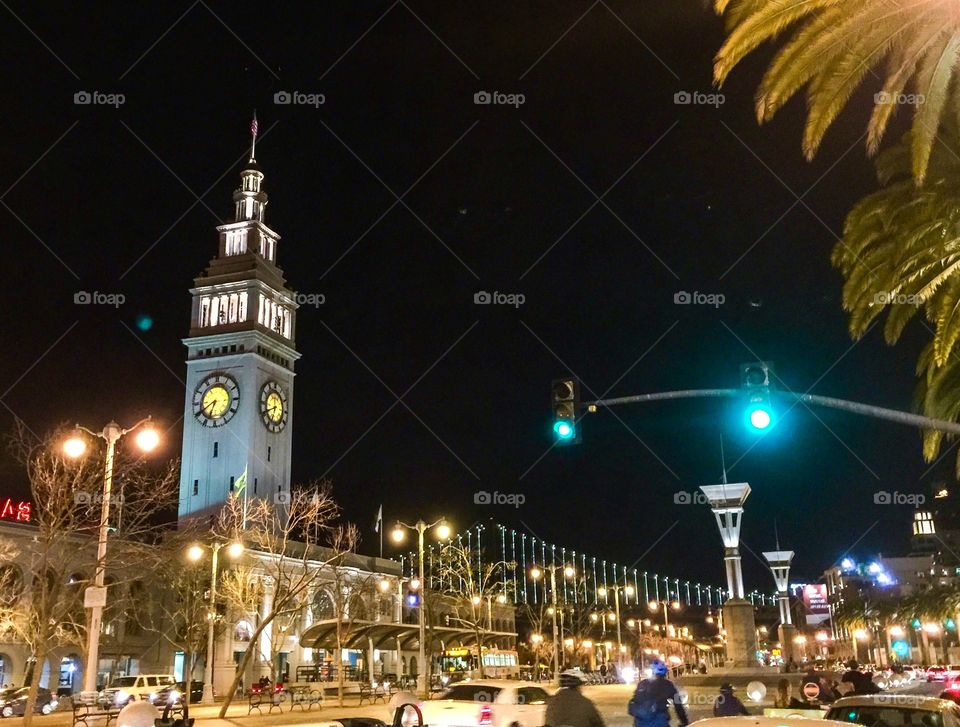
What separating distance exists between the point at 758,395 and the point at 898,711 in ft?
16.6

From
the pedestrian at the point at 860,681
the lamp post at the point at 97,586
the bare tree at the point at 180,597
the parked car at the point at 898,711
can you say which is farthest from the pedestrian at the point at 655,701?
the bare tree at the point at 180,597

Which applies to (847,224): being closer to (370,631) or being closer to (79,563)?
(370,631)

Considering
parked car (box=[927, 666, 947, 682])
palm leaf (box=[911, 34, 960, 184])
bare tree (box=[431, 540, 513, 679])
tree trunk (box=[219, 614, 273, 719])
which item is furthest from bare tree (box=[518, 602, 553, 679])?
palm leaf (box=[911, 34, 960, 184])

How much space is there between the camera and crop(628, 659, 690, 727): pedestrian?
39.8 feet

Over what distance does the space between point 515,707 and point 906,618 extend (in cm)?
9509

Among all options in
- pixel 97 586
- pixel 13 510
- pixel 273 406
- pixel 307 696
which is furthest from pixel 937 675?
pixel 273 406

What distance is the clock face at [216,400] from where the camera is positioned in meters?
87.4

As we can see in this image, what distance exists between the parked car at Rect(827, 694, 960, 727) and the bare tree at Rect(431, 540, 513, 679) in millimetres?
41467

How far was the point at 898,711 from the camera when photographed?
34.9ft

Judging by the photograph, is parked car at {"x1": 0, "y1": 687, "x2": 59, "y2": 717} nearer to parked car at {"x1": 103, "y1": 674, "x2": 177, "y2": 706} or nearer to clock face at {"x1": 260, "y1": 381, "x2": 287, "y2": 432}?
parked car at {"x1": 103, "y1": 674, "x2": 177, "y2": 706}

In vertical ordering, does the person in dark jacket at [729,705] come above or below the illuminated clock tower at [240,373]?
below

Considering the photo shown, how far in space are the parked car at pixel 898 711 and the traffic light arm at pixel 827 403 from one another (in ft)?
13.1

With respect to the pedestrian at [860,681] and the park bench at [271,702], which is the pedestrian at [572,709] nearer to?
the pedestrian at [860,681]

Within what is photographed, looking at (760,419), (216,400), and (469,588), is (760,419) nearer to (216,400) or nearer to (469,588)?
(469,588)
